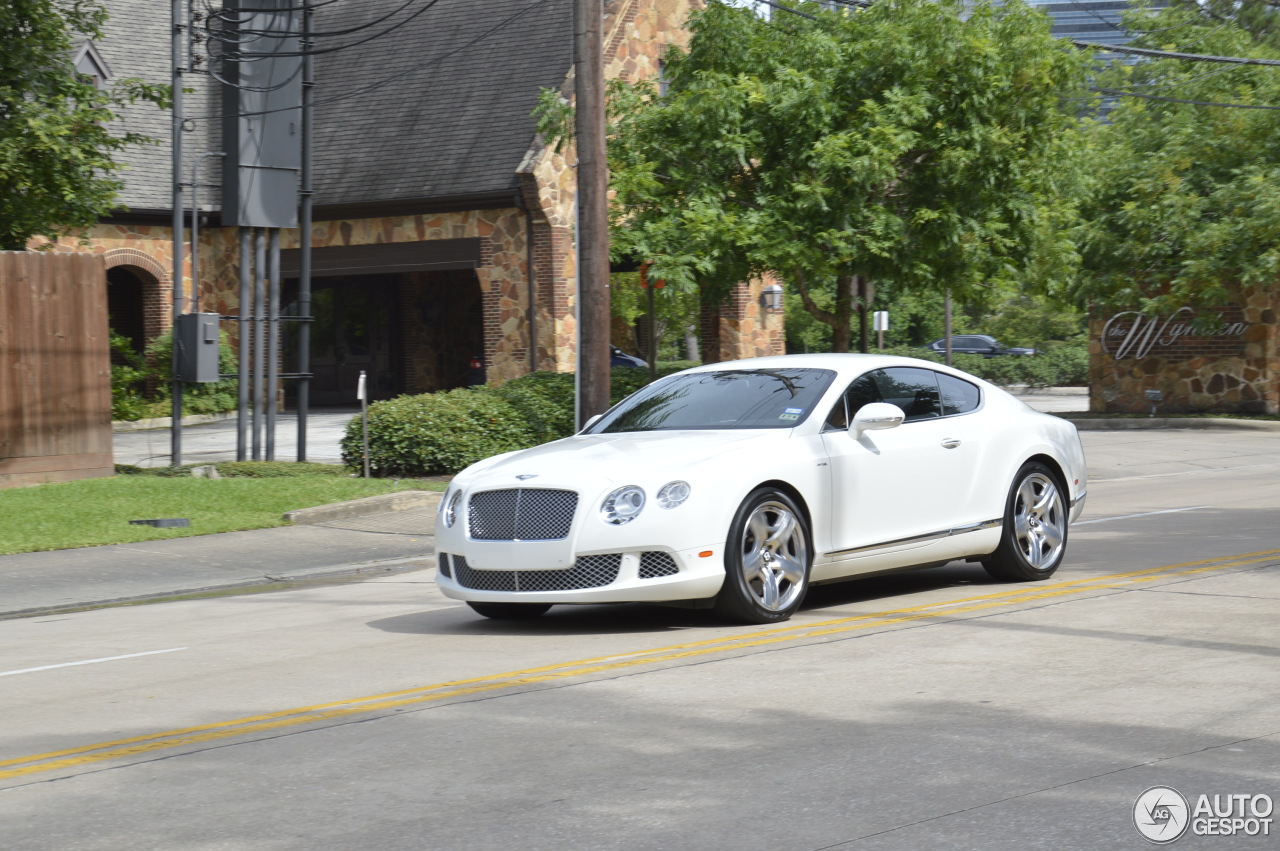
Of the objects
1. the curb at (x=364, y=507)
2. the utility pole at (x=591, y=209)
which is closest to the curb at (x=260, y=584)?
the curb at (x=364, y=507)

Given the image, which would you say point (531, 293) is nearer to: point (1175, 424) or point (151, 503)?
point (1175, 424)

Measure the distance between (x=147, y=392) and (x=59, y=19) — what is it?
14829mm

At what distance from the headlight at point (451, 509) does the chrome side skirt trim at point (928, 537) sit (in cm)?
218

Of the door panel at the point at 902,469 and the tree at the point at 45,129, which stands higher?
the tree at the point at 45,129

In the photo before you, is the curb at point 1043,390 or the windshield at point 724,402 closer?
the windshield at point 724,402

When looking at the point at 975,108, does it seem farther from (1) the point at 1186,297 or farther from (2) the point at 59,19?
(1) the point at 1186,297

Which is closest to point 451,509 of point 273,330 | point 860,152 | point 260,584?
point 260,584

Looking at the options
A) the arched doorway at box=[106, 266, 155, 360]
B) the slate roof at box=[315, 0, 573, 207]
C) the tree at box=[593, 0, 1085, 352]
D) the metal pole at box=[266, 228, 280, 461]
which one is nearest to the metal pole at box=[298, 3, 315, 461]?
the metal pole at box=[266, 228, 280, 461]

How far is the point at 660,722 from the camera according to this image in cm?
626

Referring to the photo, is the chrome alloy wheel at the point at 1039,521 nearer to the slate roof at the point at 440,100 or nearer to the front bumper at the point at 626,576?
the front bumper at the point at 626,576

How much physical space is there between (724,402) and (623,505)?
1520mm

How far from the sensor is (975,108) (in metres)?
19.8

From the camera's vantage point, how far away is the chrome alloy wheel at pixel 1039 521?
10297mm

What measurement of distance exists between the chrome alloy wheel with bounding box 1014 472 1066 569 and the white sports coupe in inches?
0.5
